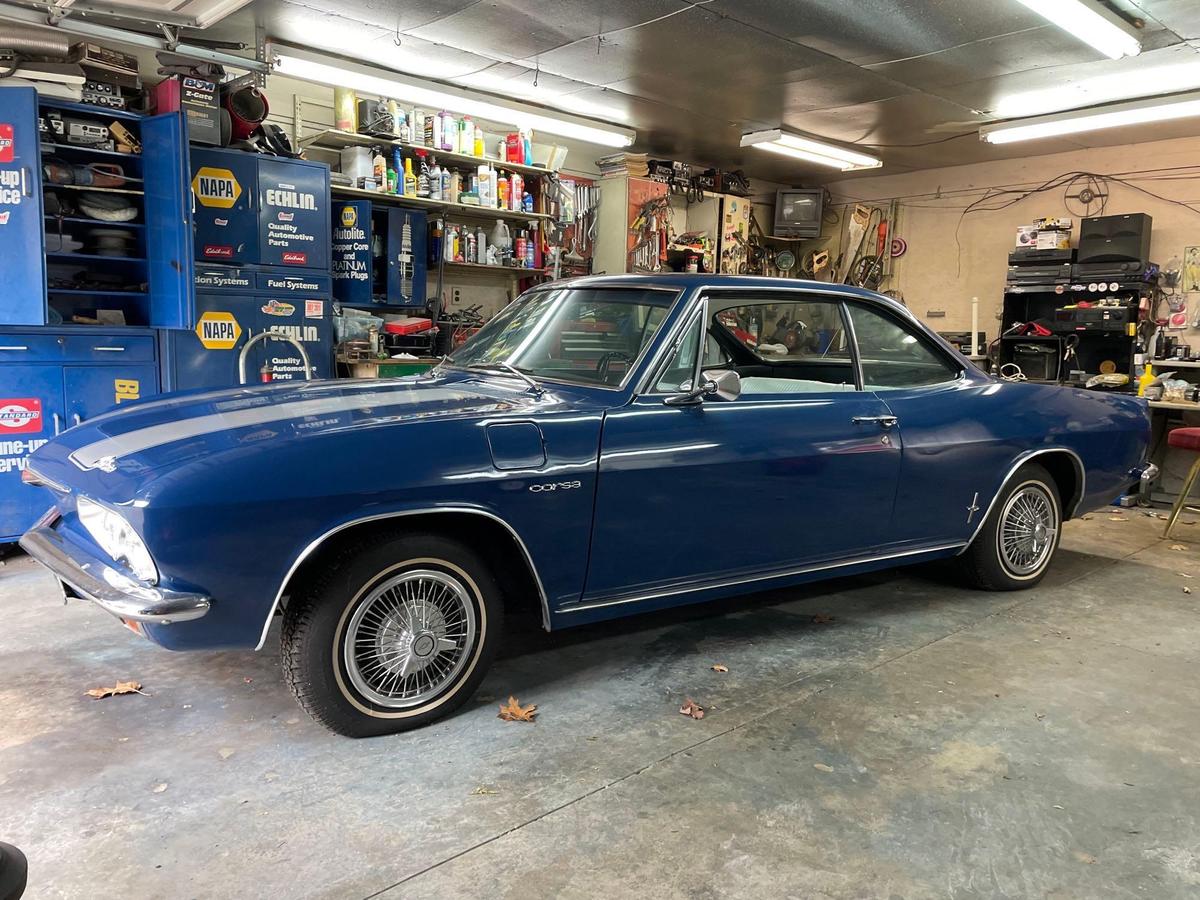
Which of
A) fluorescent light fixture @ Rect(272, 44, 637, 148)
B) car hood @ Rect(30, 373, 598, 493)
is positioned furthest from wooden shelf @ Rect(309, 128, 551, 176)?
car hood @ Rect(30, 373, 598, 493)

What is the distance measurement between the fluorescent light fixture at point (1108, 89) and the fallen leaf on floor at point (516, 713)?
6.74 meters

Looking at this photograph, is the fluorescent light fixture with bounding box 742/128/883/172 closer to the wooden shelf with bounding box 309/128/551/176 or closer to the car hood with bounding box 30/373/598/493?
the wooden shelf with bounding box 309/128/551/176

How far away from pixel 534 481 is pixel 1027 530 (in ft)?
10.1

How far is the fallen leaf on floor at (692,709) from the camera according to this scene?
2.96 m

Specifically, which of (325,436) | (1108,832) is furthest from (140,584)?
(1108,832)

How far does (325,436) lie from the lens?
8.21 ft

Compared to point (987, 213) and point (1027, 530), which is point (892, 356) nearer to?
point (1027, 530)

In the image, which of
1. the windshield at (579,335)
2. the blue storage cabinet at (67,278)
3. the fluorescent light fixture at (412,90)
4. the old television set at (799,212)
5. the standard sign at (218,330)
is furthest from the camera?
the old television set at (799,212)

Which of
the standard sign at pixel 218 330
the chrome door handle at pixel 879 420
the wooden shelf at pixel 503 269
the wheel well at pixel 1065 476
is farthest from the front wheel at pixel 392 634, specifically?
the wooden shelf at pixel 503 269

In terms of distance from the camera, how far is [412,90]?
6422mm

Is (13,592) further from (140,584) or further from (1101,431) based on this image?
(1101,431)

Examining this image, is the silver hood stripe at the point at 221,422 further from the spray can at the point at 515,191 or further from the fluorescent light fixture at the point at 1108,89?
the fluorescent light fixture at the point at 1108,89

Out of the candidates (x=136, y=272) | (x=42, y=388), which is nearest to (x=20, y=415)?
(x=42, y=388)

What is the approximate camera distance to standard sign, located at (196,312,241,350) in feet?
19.1
